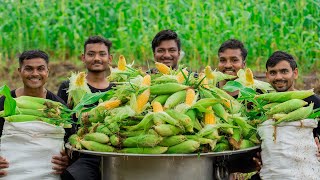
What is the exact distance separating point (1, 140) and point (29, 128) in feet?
0.70

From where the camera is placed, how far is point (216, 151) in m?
3.95

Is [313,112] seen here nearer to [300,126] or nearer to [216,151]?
[300,126]

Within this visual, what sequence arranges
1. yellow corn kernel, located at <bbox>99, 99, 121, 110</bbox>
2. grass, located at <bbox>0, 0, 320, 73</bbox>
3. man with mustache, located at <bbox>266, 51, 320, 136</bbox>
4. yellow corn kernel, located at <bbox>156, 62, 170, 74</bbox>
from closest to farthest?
yellow corn kernel, located at <bbox>99, 99, 121, 110</bbox> → yellow corn kernel, located at <bbox>156, 62, 170, 74</bbox> → man with mustache, located at <bbox>266, 51, 320, 136</bbox> → grass, located at <bbox>0, 0, 320, 73</bbox>

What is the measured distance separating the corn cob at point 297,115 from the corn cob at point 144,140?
0.78m

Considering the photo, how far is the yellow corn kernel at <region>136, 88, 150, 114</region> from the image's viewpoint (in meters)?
4.05

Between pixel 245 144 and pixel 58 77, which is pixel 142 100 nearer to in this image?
pixel 245 144

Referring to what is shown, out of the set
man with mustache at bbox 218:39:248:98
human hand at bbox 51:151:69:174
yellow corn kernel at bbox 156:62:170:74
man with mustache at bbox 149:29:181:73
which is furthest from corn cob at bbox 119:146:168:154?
man with mustache at bbox 149:29:181:73

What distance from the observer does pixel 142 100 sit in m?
4.08

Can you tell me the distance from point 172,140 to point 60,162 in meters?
0.88

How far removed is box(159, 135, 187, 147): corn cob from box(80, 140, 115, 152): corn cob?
300 millimetres

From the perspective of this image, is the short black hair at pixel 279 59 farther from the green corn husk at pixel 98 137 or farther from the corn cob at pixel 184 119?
the green corn husk at pixel 98 137

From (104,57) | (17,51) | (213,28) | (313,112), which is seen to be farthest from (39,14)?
(313,112)

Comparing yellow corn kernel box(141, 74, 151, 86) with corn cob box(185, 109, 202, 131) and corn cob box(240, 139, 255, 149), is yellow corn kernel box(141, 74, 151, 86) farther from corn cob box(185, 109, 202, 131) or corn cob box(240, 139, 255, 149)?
corn cob box(240, 139, 255, 149)

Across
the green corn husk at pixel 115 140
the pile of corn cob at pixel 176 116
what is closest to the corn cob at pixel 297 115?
the pile of corn cob at pixel 176 116
